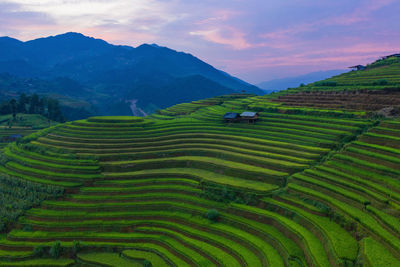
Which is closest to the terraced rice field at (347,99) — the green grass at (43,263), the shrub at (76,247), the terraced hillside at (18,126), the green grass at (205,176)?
the green grass at (205,176)

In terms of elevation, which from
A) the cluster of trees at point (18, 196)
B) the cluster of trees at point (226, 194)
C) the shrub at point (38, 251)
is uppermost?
the cluster of trees at point (226, 194)

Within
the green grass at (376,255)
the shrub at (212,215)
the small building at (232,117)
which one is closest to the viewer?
the green grass at (376,255)

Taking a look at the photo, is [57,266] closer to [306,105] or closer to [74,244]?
[74,244]

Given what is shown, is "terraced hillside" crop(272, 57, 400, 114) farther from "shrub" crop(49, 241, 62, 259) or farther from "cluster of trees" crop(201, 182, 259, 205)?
"shrub" crop(49, 241, 62, 259)

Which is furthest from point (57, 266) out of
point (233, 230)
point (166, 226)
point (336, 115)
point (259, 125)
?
point (336, 115)

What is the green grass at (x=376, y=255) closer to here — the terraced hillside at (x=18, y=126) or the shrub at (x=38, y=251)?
the shrub at (x=38, y=251)

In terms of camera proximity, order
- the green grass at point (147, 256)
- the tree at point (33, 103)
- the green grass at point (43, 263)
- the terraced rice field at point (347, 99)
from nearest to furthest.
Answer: the green grass at point (147, 256) → the green grass at point (43, 263) → the terraced rice field at point (347, 99) → the tree at point (33, 103)

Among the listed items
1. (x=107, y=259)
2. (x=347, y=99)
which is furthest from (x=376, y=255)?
(x=347, y=99)
